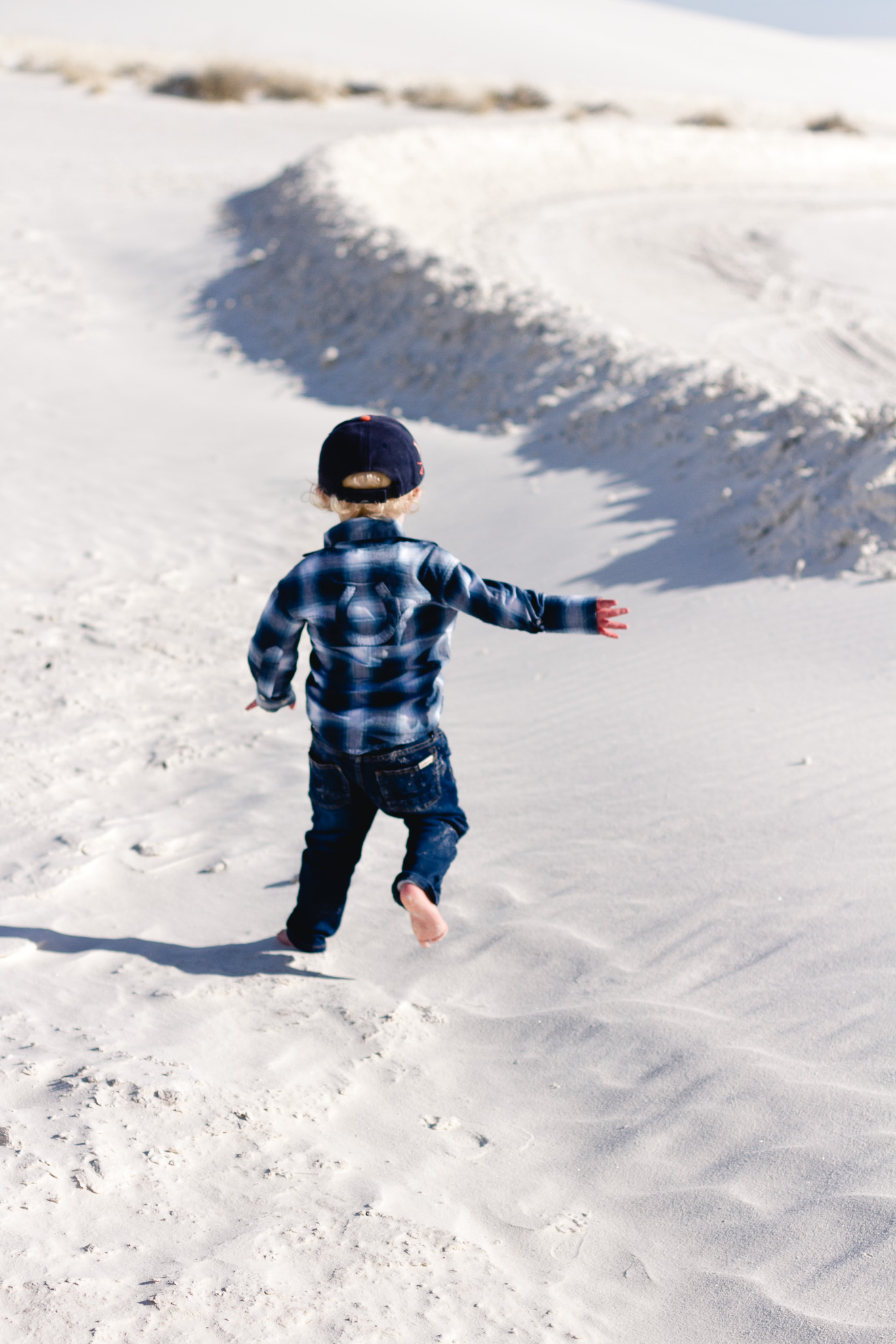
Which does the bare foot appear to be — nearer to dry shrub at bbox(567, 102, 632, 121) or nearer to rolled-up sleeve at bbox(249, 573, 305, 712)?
rolled-up sleeve at bbox(249, 573, 305, 712)

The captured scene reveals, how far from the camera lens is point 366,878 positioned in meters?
3.93

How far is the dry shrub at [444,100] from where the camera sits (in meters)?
27.9

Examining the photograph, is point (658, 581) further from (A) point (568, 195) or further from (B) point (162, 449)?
(A) point (568, 195)

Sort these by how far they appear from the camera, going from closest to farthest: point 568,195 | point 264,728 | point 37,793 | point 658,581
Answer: point 37,793
point 264,728
point 658,581
point 568,195

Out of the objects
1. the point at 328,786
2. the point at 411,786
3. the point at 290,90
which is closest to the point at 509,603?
the point at 411,786

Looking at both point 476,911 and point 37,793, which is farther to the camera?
point 37,793

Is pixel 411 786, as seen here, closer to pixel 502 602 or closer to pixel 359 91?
pixel 502 602

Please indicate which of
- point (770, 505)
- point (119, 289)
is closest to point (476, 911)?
point (770, 505)

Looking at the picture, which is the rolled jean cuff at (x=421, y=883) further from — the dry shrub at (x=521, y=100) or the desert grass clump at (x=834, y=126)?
the desert grass clump at (x=834, y=126)

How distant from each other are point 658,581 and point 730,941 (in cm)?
332

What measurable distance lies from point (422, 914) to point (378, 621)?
0.71 m

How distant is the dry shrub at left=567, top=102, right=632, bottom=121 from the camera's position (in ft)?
94.0

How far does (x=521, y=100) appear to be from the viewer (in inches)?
1222

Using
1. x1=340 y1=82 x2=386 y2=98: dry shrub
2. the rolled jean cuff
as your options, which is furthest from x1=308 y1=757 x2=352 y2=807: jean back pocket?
x1=340 y1=82 x2=386 y2=98: dry shrub
